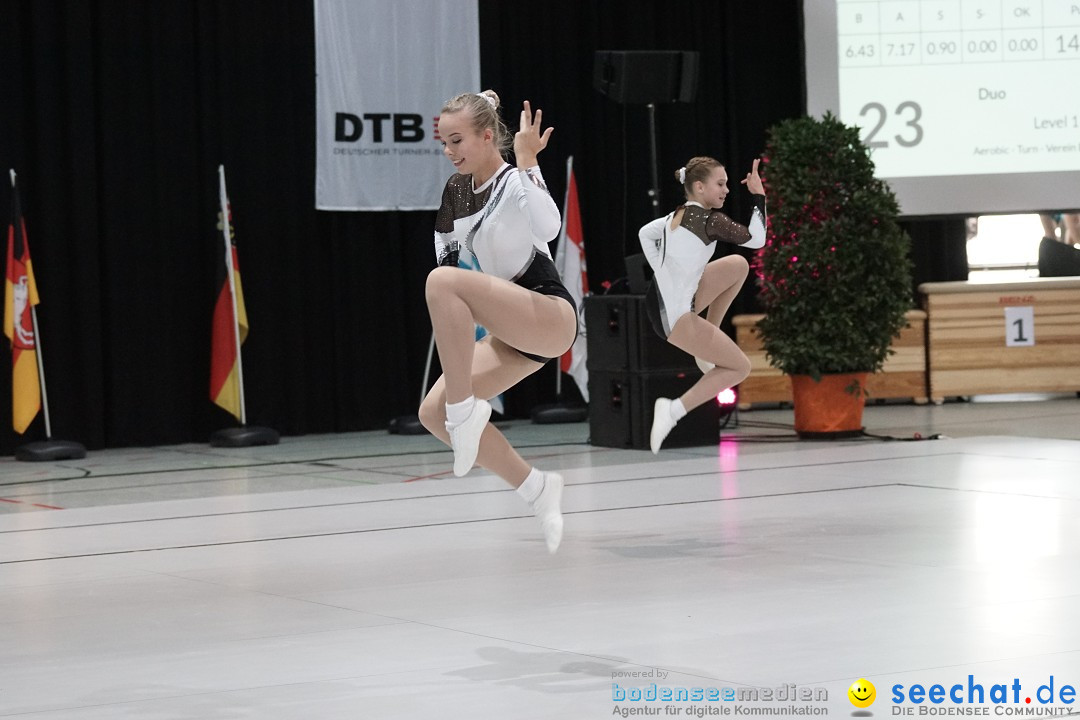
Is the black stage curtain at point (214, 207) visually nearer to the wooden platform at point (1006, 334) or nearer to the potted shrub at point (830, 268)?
the potted shrub at point (830, 268)

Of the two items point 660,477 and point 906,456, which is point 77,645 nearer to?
point 660,477

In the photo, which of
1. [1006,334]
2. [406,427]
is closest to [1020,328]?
[1006,334]

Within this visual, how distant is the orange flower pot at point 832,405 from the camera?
7695 mm

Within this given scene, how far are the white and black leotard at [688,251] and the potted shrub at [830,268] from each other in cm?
225

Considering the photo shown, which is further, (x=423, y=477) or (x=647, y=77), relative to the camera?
(x=647, y=77)

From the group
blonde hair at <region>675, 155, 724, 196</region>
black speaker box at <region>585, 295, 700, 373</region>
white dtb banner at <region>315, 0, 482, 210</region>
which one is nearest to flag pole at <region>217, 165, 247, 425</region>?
white dtb banner at <region>315, 0, 482, 210</region>

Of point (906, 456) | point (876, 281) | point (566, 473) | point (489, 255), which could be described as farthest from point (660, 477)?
point (489, 255)

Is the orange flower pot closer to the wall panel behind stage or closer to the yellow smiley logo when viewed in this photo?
the wall panel behind stage

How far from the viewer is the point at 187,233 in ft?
27.8

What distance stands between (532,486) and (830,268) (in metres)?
3.98

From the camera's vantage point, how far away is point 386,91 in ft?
28.6

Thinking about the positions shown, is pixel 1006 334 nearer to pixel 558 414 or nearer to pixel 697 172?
pixel 558 414

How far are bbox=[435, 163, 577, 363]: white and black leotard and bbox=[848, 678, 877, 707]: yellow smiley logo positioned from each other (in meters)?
1.46

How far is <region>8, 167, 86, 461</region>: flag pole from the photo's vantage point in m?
7.77
